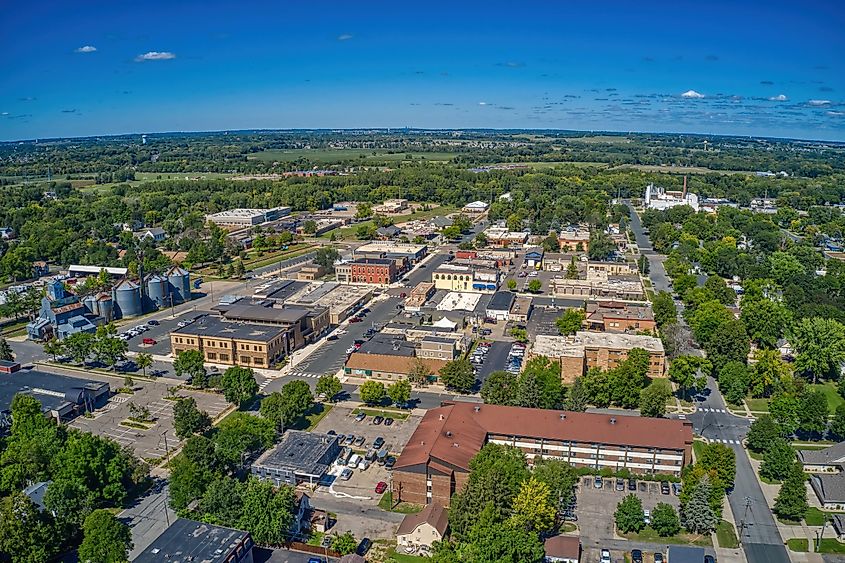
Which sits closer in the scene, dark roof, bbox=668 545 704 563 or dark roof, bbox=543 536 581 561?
dark roof, bbox=668 545 704 563

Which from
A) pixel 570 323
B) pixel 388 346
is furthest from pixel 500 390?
pixel 570 323

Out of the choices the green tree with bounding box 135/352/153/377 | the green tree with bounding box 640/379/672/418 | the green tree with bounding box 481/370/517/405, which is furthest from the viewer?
the green tree with bounding box 135/352/153/377

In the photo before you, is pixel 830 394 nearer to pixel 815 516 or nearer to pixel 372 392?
pixel 815 516

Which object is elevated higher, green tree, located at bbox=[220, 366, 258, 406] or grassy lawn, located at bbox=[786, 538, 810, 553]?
green tree, located at bbox=[220, 366, 258, 406]

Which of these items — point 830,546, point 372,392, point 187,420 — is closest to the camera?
point 830,546

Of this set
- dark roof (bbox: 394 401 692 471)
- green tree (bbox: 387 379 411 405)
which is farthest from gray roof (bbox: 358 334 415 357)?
dark roof (bbox: 394 401 692 471)

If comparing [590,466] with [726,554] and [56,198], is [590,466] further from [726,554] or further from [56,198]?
[56,198]

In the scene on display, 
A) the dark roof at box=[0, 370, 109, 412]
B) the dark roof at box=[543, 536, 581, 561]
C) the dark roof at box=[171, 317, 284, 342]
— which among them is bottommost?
the dark roof at box=[543, 536, 581, 561]

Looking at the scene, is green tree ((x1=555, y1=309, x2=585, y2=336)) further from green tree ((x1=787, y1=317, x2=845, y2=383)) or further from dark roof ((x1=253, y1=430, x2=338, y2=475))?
dark roof ((x1=253, y1=430, x2=338, y2=475))

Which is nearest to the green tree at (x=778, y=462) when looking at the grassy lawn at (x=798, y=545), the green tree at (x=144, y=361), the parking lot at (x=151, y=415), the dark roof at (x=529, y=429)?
the dark roof at (x=529, y=429)
